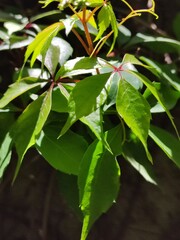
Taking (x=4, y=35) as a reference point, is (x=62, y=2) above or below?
above

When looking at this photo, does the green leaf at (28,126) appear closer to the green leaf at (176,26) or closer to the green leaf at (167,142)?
the green leaf at (167,142)

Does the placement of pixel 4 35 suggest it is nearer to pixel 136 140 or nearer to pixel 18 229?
pixel 136 140

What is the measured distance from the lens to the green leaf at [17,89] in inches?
28.7

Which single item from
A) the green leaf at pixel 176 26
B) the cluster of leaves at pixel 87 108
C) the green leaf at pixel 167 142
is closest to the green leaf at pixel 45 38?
the cluster of leaves at pixel 87 108

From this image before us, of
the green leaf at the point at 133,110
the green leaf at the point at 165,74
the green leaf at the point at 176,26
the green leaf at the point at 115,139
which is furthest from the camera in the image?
the green leaf at the point at 176,26

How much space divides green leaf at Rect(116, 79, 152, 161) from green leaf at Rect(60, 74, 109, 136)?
→ 32 millimetres

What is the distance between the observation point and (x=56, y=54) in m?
0.79

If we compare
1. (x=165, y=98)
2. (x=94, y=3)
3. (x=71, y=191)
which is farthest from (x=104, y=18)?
(x=71, y=191)

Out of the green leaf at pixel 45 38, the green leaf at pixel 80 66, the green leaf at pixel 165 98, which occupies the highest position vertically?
the green leaf at pixel 45 38

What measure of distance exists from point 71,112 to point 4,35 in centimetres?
32

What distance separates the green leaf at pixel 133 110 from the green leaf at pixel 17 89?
0.18 m

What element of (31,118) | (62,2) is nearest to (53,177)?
(31,118)

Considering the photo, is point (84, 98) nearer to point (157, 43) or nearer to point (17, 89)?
point (17, 89)

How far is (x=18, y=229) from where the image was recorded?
3.56 ft
